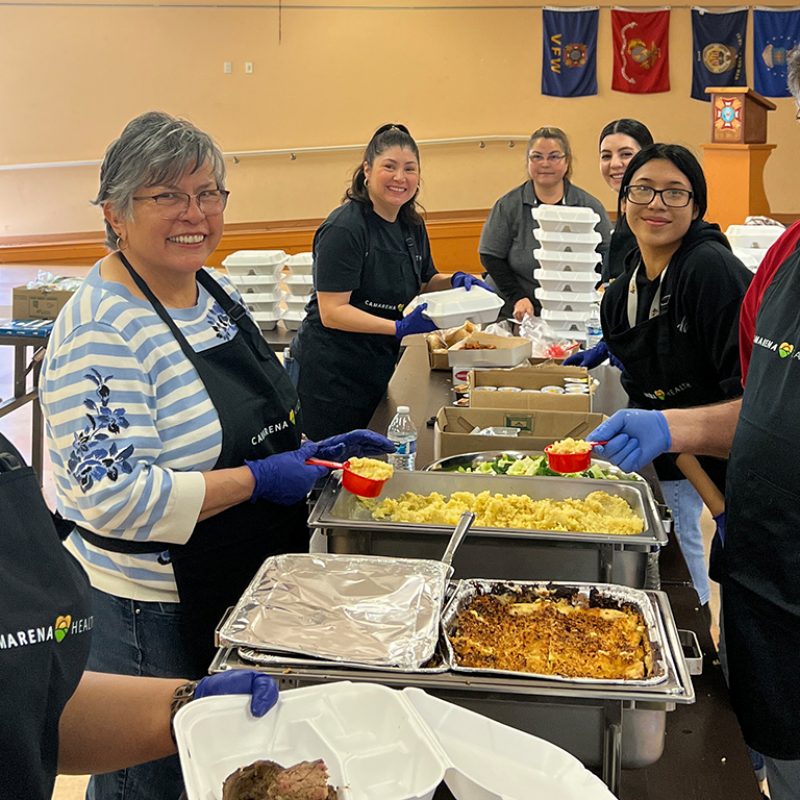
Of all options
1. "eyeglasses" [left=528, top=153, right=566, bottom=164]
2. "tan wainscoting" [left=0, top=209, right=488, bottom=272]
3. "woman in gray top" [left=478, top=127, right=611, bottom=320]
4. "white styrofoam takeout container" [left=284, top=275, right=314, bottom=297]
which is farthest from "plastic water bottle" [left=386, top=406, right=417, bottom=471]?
"tan wainscoting" [left=0, top=209, right=488, bottom=272]

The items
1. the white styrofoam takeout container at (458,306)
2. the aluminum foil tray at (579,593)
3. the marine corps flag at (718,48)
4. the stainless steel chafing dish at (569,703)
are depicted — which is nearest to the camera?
the stainless steel chafing dish at (569,703)

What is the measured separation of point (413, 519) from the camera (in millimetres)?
1898

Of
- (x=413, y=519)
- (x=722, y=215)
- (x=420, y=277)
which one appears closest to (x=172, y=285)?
(x=413, y=519)

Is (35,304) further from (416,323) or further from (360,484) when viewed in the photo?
(360,484)

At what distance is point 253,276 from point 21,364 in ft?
3.91

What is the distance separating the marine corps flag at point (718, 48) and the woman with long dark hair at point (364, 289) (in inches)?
343

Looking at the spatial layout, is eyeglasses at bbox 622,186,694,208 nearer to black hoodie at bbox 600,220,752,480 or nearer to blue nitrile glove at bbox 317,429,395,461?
black hoodie at bbox 600,220,752,480

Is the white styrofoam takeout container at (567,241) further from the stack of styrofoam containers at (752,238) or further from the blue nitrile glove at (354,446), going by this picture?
the blue nitrile glove at (354,446)

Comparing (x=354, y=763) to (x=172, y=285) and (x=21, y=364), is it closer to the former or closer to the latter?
(x=172, y=285)

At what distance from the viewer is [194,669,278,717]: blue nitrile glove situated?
118 cm

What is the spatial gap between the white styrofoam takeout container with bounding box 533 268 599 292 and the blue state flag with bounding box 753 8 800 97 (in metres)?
8.14

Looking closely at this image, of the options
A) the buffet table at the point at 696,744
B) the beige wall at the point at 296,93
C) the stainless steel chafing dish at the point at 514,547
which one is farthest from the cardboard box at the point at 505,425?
the beige wall at the point at 296,93

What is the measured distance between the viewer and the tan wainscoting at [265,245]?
11.2 m

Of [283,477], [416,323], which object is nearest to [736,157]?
[416,323]
